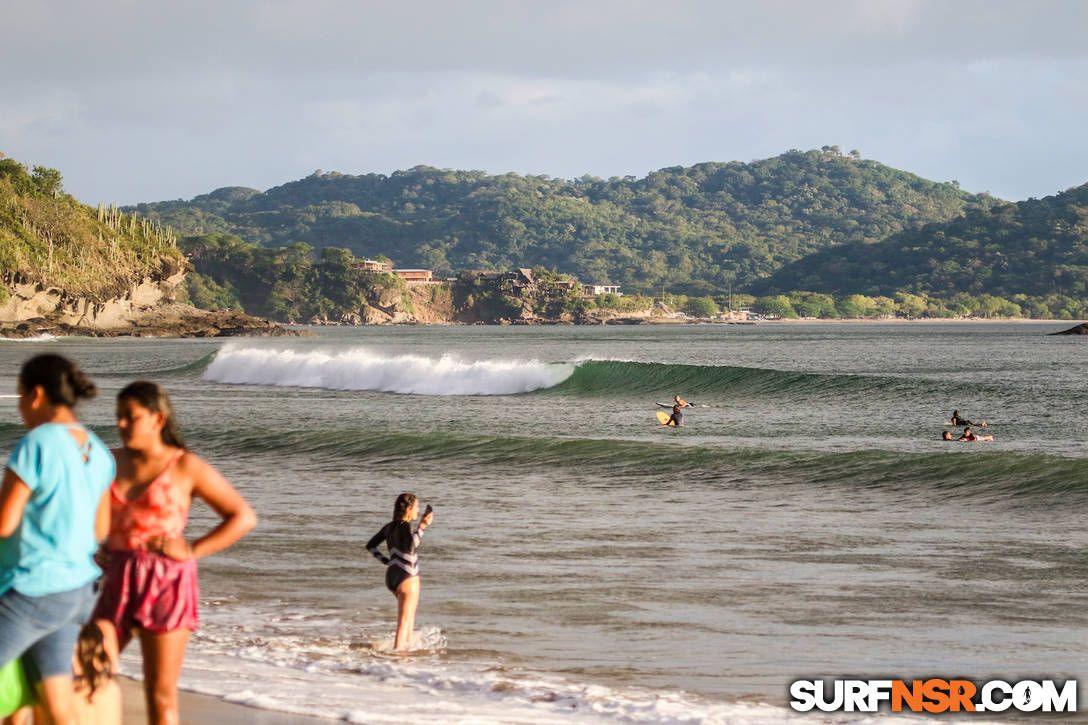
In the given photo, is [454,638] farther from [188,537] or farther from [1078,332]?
[1078,332]

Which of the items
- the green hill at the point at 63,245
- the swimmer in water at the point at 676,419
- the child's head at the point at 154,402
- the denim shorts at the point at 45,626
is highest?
the green hill at the point at 63,245

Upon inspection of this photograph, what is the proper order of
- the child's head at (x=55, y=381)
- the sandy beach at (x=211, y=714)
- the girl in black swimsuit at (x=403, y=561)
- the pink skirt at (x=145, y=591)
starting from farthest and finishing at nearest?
1. the girl in black swimsuit at (x=403, y=561)
2. the sandy beach at (x=211, y=714)
3. the pink skirt at (x=145, y=591)
4. the child's head at (x=55, y=381)

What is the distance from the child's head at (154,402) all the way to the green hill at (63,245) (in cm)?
11047

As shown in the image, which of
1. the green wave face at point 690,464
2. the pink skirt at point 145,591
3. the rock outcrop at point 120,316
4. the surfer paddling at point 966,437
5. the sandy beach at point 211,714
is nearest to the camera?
the pink skirt at point 145,591

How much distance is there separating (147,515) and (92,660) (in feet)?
1.71

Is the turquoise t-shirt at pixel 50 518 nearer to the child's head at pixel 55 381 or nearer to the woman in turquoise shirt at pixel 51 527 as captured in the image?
the woman in turquoise shirt at pixel 51 527

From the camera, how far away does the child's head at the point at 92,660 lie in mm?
4168

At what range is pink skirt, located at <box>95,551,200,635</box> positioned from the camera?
420cm

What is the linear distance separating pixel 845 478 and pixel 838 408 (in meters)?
16.2

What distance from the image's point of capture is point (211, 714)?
18.6 ft

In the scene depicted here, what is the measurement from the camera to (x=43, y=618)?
397 cm

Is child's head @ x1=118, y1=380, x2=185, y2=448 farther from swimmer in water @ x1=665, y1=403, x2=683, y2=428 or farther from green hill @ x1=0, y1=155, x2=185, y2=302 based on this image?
green hill @ x1=0, y1=155, x2=185, y2=302

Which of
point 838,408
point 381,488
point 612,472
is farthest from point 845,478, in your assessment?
point 838,408

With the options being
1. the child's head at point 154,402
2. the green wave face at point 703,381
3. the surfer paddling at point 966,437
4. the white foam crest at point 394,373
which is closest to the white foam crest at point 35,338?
the white foam crest at point 394,373
